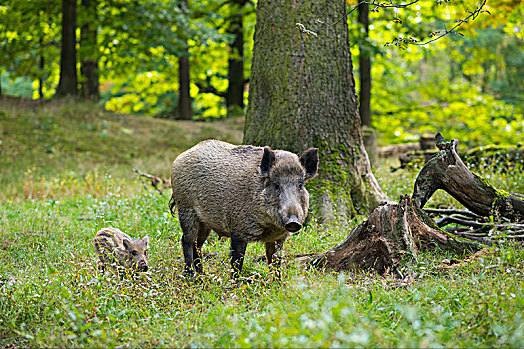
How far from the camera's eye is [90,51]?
17.7 meters

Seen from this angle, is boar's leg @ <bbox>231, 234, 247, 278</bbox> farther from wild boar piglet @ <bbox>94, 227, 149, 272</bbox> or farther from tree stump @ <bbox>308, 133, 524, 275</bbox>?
wild boar piglet @ <bbox>94, 227, 149, 272</bbox>

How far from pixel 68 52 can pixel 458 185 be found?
1495 centimetres

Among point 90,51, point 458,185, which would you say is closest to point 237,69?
point 90,51

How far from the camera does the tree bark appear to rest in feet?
20.6

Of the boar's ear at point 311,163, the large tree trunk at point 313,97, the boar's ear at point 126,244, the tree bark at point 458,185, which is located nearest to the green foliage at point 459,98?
the large tree trunk at point 313,97

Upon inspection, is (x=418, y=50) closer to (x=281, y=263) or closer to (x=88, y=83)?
(x=88, y=83)

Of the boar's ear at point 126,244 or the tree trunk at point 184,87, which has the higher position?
Answer: the tree trunk at point 184,87

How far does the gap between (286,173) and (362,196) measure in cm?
308

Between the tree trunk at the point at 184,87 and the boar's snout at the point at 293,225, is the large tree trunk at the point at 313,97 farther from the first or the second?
the tree trunk at the point at 184,87

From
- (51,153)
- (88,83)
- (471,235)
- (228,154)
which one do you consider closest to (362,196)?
(471,235)

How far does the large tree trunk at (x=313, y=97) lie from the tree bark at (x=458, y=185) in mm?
1658

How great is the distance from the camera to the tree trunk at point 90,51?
58.0ft

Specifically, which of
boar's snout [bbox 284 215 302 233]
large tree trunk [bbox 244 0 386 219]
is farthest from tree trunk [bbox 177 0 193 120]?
boar's snout [bbox 284 215 302 233]

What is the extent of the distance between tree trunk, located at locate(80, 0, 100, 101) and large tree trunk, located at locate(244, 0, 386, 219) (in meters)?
11.1
